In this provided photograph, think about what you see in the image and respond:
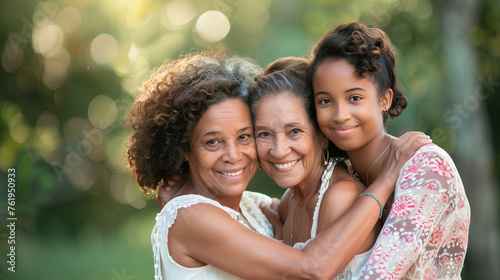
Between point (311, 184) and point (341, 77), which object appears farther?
point (311, 184)

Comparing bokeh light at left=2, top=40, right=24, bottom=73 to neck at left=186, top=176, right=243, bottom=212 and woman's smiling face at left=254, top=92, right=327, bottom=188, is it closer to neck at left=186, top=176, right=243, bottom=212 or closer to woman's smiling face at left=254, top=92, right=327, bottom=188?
neck at left=186, top=176, right=243, bottom=212

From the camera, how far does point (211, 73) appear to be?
3.01 metres

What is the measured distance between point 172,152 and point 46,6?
451 centimetres

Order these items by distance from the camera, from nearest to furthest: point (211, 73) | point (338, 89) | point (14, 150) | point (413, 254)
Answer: point (413, 254) → point (338, 89) → point (211, 73) → point (14, 150)

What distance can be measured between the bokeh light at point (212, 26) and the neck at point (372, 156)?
16.5ft

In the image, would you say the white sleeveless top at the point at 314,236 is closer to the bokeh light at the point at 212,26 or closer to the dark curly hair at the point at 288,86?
the dark curly hair at the point at 288,86

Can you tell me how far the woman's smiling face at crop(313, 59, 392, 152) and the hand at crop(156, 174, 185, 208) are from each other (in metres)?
0.95

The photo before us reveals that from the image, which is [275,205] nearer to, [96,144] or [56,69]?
[56,69]

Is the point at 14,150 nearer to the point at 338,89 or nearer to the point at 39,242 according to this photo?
the point at 39,242

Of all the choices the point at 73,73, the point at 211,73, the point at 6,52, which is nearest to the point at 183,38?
the point at 73,73

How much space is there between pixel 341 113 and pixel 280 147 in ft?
1.20

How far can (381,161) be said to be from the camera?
2.90 metres

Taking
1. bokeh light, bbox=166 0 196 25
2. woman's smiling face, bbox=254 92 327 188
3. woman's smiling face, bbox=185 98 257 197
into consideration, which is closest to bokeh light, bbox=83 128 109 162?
bokeh light, bbox=166 0 196 25

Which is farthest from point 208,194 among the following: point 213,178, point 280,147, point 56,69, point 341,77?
point 56,69
